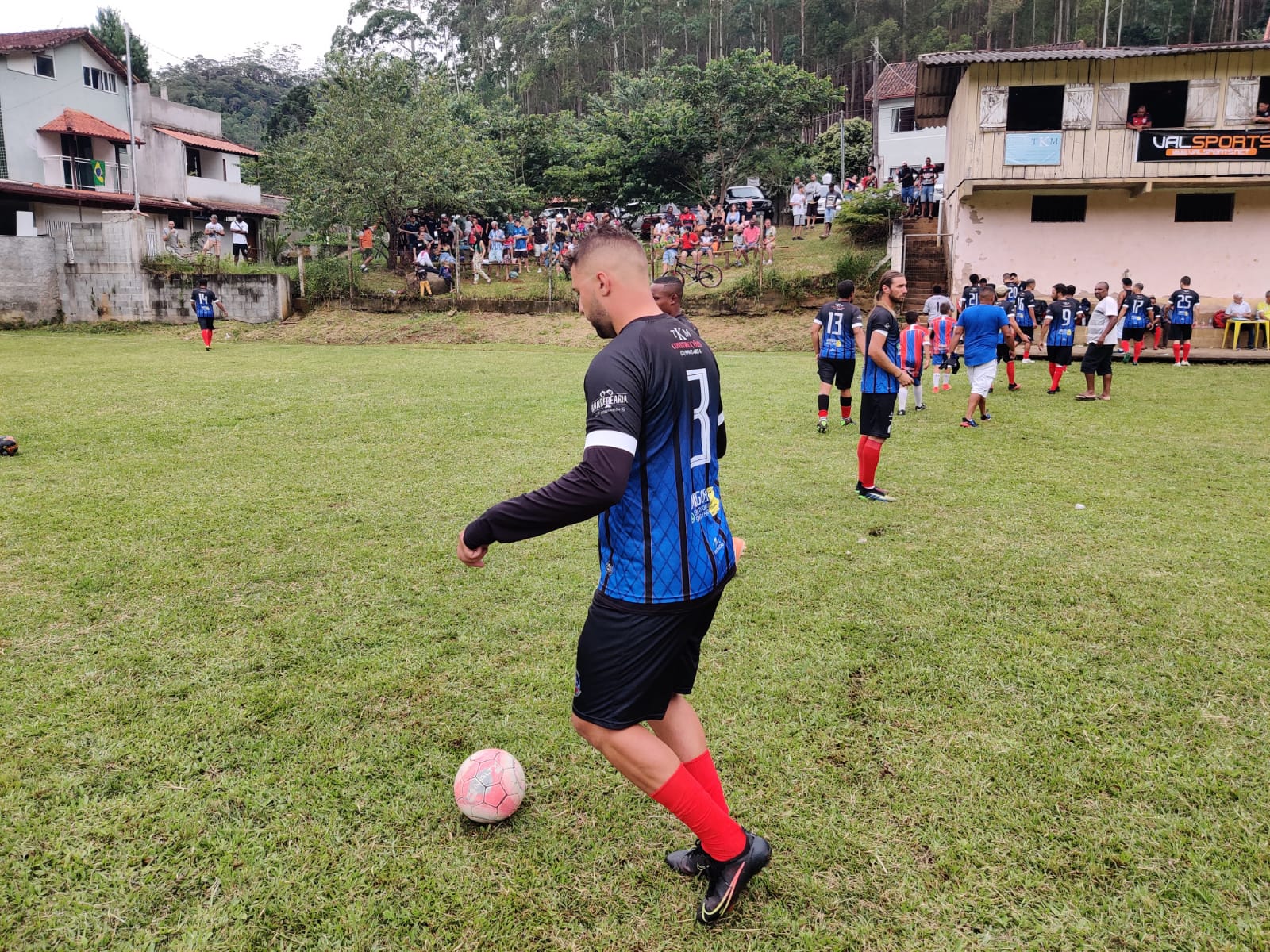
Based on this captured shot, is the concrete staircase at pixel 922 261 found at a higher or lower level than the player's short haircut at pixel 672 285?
higher

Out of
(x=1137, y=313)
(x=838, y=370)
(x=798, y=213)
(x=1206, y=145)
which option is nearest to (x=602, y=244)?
(x=838, y=370)

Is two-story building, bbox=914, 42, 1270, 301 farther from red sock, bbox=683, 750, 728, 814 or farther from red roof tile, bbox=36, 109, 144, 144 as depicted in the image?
red roof tile, bbox=36, 109, 144, 144

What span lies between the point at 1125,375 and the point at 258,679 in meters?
17.5

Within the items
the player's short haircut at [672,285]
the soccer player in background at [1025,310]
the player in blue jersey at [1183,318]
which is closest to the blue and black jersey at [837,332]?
the player's short haircut at [672,285]

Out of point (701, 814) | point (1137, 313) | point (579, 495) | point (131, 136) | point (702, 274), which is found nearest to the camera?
point (579, 495)

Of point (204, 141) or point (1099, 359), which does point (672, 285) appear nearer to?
point (1099, 359)

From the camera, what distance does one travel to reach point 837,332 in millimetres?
10391

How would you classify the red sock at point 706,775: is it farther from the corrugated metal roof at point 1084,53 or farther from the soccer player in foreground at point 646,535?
the corrugated metal roof at point 1084,53

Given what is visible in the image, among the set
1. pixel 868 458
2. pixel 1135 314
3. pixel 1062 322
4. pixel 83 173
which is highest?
pixel 83 173

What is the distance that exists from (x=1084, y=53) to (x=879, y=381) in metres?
19.6

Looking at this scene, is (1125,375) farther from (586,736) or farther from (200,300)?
(200,300)

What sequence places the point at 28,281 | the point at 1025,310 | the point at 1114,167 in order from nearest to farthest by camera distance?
the point at 1025,310, the point at 1114,167, the point at 28,281

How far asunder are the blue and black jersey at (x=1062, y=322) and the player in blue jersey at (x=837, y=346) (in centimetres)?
569

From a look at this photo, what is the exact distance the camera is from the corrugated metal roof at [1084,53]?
814 inches
